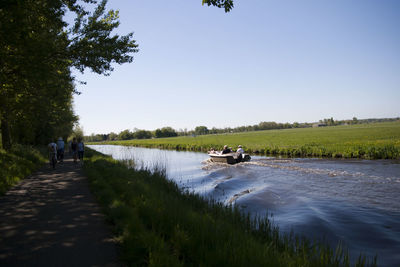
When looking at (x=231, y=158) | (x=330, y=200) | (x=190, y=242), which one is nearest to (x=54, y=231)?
(x=190, y=242)

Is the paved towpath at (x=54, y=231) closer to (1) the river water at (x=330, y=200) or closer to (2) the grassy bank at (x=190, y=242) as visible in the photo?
(2) the grassy bank at (x=190, y=242)

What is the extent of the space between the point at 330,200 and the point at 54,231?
403 inches

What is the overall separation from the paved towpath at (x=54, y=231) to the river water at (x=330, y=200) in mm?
3825

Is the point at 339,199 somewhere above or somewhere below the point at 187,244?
below

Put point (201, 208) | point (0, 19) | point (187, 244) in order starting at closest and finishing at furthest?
point (187, 244) → point (0, 19) → point (201, 208)

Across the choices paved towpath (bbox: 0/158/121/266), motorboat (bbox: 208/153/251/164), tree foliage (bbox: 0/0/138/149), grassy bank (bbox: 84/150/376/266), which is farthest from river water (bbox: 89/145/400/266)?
tree foliage (bbox: 0/0/138/149)

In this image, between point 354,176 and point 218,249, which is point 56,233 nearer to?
point 218,249

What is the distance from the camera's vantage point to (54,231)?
474 centimetres

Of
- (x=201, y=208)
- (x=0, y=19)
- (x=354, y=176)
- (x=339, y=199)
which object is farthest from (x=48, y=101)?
(x=354, y=176)

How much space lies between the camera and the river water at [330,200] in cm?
708

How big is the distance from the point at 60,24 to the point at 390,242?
1263 cm

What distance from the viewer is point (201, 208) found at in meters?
7.42

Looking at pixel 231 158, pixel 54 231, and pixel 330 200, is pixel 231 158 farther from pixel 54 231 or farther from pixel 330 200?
pixel 54 231

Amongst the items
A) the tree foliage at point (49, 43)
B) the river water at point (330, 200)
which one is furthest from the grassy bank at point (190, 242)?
the tree foliage at point (49, 43)
